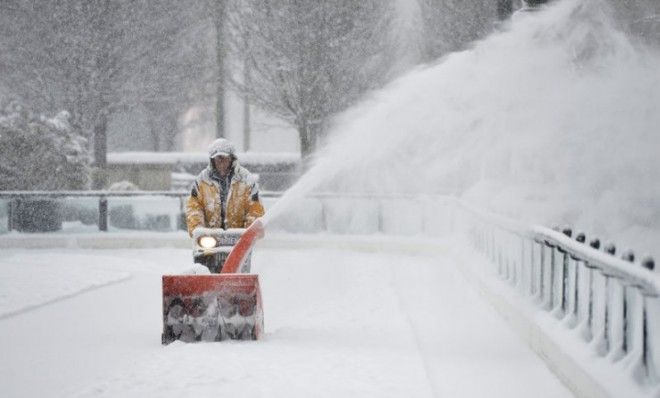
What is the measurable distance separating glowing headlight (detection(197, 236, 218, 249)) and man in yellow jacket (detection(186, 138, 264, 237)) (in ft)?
1.52

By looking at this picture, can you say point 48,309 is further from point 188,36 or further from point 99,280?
point 188,36

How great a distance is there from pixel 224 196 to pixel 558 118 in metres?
11.3

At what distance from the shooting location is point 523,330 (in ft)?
28.3

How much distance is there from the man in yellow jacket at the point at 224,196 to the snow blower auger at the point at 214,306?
2.97ft

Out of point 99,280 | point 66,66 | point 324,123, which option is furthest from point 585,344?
point 66,66

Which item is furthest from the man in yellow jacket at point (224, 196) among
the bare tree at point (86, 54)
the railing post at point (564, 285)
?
the bare tree at point (86, 54)

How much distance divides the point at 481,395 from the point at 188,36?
31276mm

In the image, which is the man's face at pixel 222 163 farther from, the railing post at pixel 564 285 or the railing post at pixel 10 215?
the railing post at pixel 10 215

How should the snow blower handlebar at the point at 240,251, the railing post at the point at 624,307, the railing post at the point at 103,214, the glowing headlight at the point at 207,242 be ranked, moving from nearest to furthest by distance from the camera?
the railing post at the point at 624,307 < the snow blower handlebar at the point at 240,251 < the glowing headlight at the point at 207,242 < the railing post at the point at 103,214

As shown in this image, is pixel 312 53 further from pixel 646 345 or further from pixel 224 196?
pixel 646 345

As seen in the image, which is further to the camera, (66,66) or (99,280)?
(66,66)

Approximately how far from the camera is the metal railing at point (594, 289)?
533 centimetres

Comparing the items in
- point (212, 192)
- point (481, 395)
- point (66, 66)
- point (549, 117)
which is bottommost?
point (481, 395)

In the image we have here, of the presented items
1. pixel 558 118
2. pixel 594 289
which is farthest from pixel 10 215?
pixel 594 289
